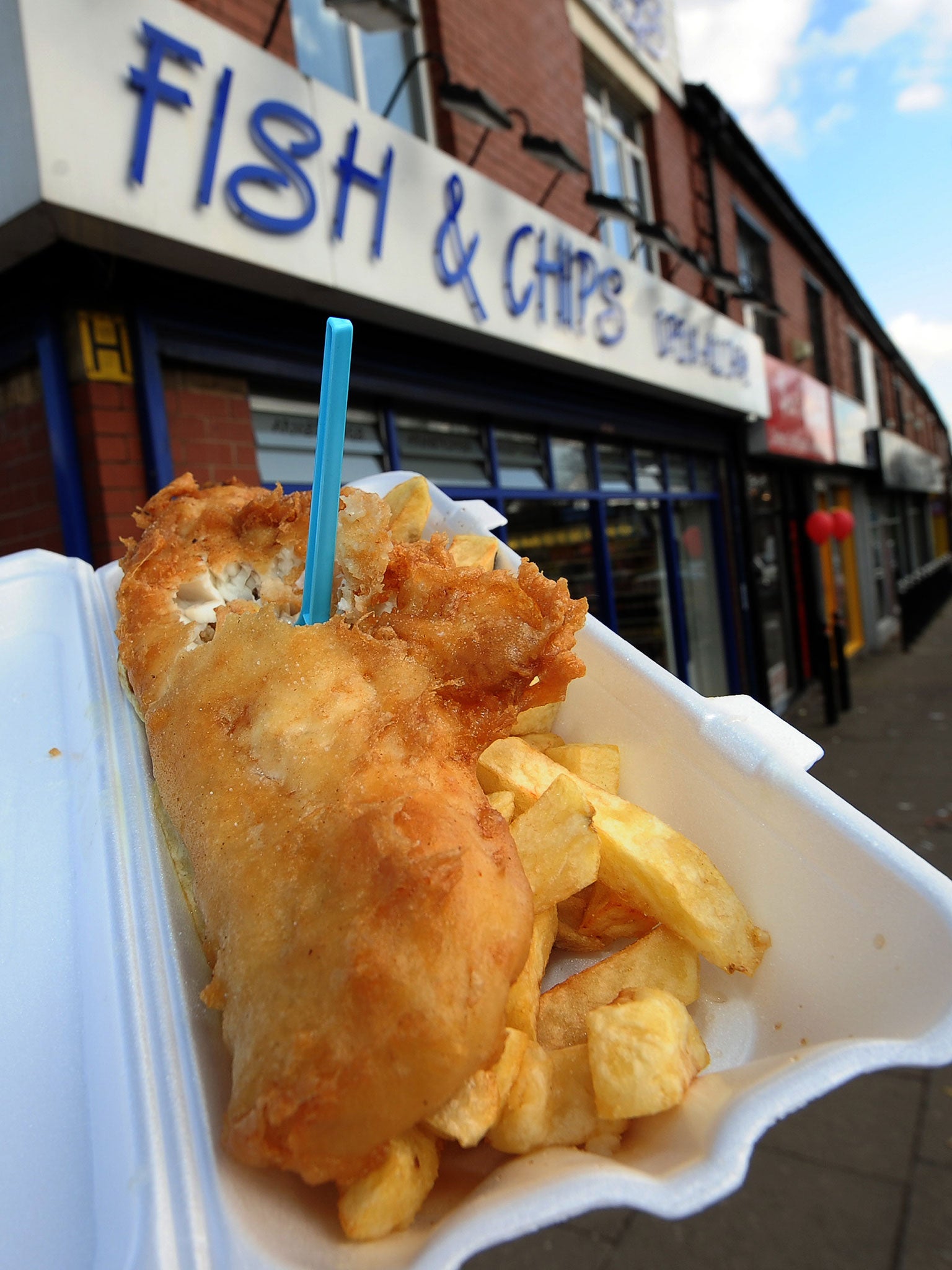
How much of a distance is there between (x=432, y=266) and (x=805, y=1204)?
4.76 metres

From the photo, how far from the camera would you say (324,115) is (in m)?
3.90

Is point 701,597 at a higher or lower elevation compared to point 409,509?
lower

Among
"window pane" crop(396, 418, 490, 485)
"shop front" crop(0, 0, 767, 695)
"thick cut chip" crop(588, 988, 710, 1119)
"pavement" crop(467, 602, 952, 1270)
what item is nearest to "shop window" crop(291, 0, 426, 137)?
"shop front" crop(0, 0, 767, 695)

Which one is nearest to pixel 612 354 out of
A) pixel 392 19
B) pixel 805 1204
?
pixel 392 19

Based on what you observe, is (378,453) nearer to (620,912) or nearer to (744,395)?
(620,912)

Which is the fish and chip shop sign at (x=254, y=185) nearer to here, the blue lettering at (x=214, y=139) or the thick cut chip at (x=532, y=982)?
the blue lettering at (x=214, y=139)

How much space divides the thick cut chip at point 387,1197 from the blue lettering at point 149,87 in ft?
11.2

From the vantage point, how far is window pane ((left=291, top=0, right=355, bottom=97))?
15.8 ft

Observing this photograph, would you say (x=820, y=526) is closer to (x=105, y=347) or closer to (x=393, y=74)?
(x=393, y=74)

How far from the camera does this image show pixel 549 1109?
99 centimetres

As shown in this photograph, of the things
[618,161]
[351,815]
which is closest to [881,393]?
[618,161]

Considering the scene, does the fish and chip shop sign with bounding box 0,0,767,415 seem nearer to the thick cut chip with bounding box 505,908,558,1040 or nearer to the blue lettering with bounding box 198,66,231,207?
the blue lettering with bounding box 198,66,231,207

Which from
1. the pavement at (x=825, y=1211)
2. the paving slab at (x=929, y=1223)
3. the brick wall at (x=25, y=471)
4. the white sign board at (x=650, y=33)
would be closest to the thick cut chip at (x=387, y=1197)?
the pavement at (x=825, y=1211)

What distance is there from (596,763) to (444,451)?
4374 mm
